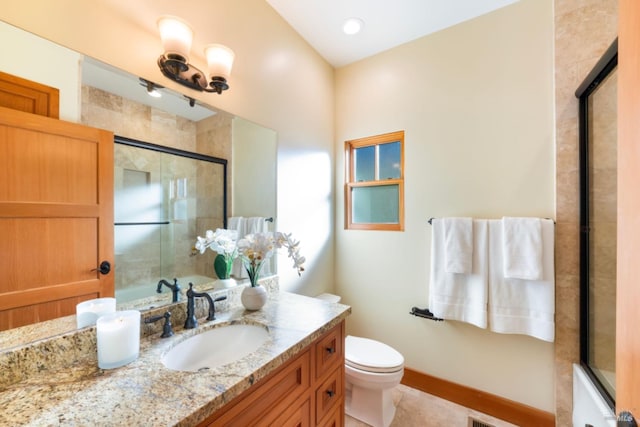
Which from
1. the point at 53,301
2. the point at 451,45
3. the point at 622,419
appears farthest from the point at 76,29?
the point at 451,45

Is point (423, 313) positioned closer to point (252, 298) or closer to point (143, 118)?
point (252, 298)

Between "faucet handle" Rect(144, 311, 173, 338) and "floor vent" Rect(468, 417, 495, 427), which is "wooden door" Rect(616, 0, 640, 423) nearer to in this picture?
"faucet handle" Rect(144, 311, 173, 338)

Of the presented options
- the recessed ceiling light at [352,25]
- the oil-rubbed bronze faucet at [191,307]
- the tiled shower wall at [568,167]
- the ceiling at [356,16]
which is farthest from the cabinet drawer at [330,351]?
the recessed ceiling light at [352,25]

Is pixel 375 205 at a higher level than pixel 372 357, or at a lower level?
higher

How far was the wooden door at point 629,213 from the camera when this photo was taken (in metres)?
0.49

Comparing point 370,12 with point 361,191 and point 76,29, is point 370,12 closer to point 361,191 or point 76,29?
point 361,191

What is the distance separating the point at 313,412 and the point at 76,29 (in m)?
1.72

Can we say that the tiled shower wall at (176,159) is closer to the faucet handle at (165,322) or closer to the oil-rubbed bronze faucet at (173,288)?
the oil-rubbed bronze faucet at (173,288)

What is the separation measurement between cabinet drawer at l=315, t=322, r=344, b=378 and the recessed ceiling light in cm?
202

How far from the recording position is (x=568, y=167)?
1.48 metres

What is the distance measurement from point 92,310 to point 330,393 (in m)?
1.03

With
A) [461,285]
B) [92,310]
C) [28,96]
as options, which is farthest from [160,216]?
[461,285]

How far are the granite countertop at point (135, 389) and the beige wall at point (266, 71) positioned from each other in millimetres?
959

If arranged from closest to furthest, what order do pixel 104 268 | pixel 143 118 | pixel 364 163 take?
pixel 104 268, pixel 143 118, pixel 364 163
